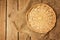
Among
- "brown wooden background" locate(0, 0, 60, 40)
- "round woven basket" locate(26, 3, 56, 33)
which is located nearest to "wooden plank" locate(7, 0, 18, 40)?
"brown wooden background" locate(0, 0, 60, 40)

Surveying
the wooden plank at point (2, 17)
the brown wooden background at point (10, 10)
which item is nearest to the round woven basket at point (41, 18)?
the brown wooden background at point (10, 10)

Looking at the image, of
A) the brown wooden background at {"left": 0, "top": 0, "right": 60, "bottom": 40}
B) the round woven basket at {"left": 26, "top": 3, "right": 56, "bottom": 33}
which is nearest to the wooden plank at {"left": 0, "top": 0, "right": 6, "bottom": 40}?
the brown wooden background at {"left": 0, "top": 0, "right": 60, "bottom": 40}

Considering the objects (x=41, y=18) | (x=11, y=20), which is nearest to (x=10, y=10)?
(x=11, y=20)

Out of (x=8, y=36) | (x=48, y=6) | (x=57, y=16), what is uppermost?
(x=48, y=6)

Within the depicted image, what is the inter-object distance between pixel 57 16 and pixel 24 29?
0.40 metres

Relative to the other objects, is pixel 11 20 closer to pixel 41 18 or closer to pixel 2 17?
pixel 2 17

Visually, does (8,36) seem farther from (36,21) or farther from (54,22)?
(54,22)

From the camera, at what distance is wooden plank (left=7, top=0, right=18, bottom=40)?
165 cm

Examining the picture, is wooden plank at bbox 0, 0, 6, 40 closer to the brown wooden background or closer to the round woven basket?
the brown wooden background

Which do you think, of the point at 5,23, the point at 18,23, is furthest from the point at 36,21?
the point at 5,23

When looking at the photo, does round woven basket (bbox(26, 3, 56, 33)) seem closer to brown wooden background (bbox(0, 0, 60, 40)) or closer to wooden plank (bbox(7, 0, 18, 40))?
brown wooden background (bbox(0, 0, 60, 40))

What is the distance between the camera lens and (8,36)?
166cm

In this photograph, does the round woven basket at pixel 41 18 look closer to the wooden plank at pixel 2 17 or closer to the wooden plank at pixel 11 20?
the wooden plank at pixel 11 20

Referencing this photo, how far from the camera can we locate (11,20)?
65.7 inches
